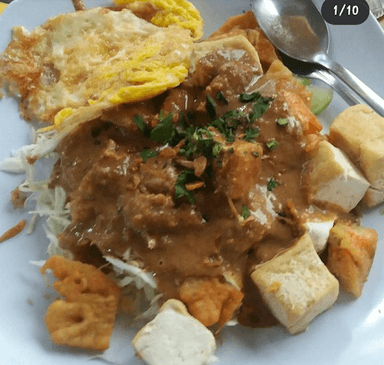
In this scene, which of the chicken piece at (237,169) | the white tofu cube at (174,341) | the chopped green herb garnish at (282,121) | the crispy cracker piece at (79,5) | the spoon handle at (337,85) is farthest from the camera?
the crispy cracker piece at (79,5)

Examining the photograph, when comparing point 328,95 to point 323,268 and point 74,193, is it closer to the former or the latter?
point 323,268

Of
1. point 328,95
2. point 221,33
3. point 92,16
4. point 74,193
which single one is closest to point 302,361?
point 74,193

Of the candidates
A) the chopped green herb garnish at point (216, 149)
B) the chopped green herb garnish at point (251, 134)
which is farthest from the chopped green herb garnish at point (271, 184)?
the chopped green herb garnish at point (216, 149)

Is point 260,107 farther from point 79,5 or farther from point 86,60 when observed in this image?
point 79,5

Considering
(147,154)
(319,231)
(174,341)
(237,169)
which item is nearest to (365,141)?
(319,231)

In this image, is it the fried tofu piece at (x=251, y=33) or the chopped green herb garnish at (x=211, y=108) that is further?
the fried tofu piece at (x=251, y=33)

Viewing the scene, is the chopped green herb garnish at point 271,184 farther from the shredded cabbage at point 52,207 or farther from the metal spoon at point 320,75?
the metal spoon at point 320,75

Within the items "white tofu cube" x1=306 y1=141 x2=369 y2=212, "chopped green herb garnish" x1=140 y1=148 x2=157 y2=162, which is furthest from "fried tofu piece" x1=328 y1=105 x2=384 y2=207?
"chopped green herb garnish" x1=140 y1=148 x2=157 y2=162
